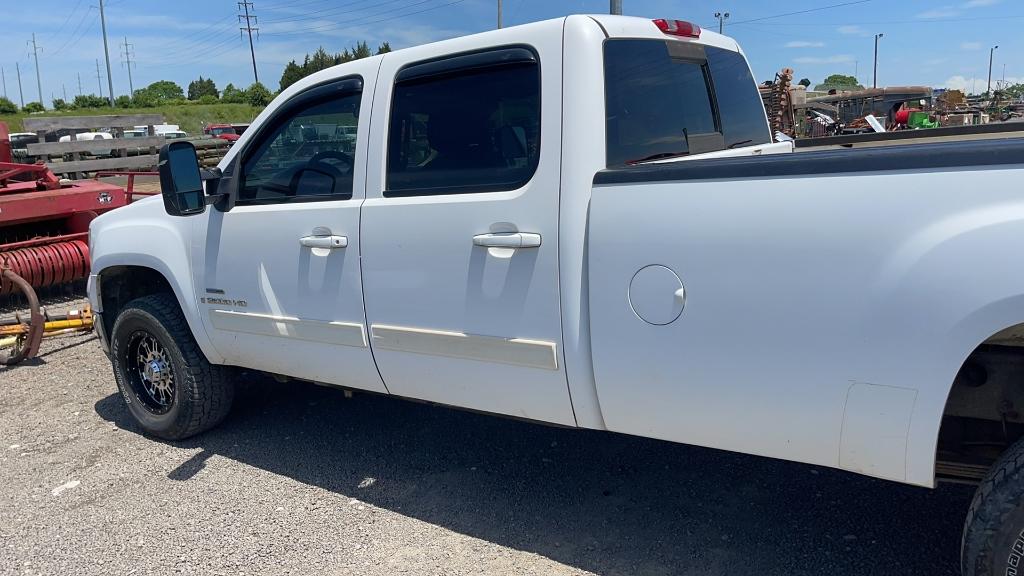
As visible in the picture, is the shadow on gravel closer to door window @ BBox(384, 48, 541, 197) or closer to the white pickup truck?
the white pickup truck

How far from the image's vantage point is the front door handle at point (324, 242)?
→ 11.7 feet

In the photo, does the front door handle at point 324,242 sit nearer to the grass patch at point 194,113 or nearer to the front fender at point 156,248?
the front fender at point 156,248

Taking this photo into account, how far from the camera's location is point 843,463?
2562mm

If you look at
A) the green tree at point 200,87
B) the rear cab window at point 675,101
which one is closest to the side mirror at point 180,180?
the rear cab window at point 675,101

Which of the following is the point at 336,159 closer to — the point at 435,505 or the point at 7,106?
the point at 435,505

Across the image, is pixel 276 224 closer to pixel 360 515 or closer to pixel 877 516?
pixel 360 515

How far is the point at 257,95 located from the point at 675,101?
73.8 metres

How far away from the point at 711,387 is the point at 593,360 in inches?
17.5

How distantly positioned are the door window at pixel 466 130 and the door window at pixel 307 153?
0.29 m

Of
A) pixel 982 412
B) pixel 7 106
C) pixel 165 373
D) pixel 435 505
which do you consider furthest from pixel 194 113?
pixel 982 412

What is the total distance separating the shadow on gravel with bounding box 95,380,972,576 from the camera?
3234 millimetres

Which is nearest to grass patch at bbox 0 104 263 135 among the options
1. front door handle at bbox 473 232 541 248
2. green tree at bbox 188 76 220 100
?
green tree at bbox 188 76 220 100

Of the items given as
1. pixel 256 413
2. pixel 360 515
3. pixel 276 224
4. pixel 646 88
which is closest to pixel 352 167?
pixel 276 224

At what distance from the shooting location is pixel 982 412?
2.60 metres
